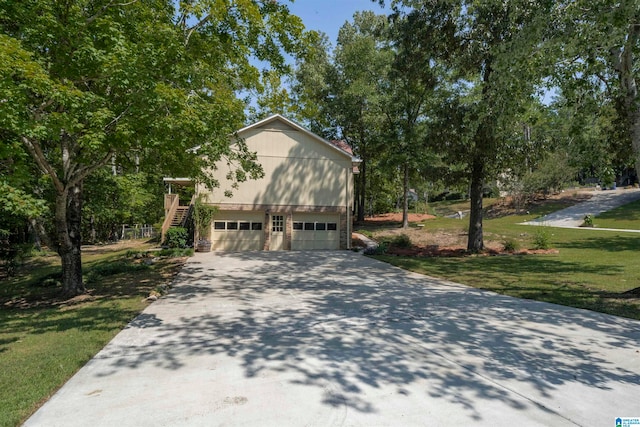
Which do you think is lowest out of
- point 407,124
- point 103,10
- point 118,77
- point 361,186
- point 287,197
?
point 287,197

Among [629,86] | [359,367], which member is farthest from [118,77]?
[629,86]

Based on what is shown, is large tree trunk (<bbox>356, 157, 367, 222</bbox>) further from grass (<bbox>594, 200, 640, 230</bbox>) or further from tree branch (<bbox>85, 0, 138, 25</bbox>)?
tree branch (<bbox>85, 0, 138, 25</bbox>)

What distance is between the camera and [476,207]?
1739 cm

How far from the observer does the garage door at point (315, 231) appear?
2061 cm

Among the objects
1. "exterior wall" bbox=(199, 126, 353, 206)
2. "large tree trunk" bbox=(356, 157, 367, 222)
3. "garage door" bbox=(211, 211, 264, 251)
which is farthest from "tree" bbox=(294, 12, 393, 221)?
"garage door" bbox=(211, 211, 264, 251)

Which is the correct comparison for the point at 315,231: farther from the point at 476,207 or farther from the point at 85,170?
the point at 85,170

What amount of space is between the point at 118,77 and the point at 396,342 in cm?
655

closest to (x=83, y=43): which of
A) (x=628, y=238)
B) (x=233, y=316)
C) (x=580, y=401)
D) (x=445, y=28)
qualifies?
(x=233, y=316)

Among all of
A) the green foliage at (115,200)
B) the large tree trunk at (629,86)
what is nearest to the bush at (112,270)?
the green foliage at (115,200)

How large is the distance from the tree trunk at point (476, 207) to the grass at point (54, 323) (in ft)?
41.5

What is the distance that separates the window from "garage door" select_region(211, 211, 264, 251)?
0.57 meters

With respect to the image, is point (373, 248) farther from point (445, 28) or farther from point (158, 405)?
point (158, 405)

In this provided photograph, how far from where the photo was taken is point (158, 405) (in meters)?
3.88

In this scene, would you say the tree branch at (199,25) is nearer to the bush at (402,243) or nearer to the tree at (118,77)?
the tree at (118,77)
